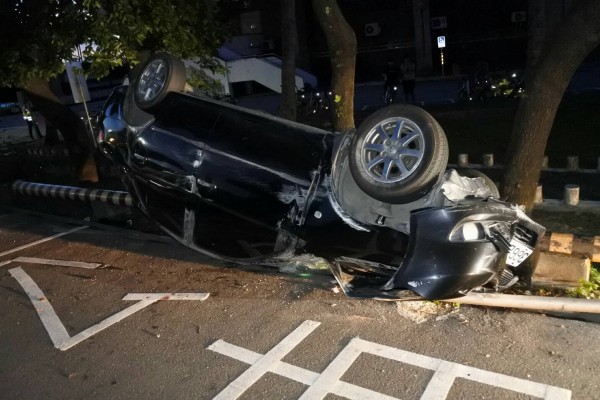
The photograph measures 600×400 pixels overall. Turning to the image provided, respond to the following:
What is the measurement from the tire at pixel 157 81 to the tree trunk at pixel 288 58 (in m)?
5.80

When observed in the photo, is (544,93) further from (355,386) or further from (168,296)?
(168,296)

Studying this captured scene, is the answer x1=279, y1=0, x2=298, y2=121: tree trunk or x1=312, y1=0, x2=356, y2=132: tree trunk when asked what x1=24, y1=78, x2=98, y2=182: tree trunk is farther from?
x1=312, y1=0, x2=356, y2=132: tree trunk

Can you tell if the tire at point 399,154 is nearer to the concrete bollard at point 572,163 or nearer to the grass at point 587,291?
the grass at point 587,291

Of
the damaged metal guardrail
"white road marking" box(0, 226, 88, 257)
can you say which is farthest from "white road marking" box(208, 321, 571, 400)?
"white road marking" box(0, 226, 88, 257)

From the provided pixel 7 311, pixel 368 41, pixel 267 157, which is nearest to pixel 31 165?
pixel 7 311

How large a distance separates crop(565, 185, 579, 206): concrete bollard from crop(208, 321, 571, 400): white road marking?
358 centimetres

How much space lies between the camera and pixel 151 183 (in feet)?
14.2

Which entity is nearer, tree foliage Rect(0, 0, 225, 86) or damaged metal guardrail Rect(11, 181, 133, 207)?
tree foliage Rect(0, 0, 225, 86)

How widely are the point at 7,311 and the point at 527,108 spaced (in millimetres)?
5247

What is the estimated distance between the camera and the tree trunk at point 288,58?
10109mm

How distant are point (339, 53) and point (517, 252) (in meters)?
4.39

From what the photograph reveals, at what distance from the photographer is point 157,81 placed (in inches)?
178

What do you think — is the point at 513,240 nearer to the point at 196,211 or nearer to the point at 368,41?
the point at 196,211

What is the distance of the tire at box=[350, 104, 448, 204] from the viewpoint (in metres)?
3.15
